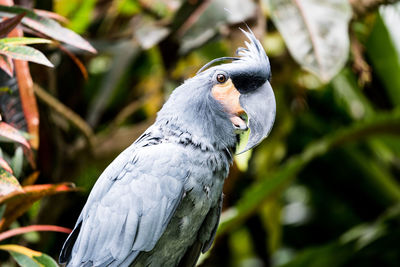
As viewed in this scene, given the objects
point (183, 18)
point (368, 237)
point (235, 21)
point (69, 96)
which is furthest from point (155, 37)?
point (368, 237)

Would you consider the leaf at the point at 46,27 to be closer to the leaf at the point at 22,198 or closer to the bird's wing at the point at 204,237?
the leaf at the point at 22,198

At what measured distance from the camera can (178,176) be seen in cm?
124

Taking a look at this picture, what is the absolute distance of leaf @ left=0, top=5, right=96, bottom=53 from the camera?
131cm

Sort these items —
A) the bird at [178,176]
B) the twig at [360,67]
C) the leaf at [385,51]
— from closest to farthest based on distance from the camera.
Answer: the bird at [178,176] < the twig at [360,67] < the leaf at [385,51]

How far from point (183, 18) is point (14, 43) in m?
1.12

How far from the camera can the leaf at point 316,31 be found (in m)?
1.71

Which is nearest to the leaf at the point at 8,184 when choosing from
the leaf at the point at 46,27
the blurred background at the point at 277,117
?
the blurred background at the point at 277,117

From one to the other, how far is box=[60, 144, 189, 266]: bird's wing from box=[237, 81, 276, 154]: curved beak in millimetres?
200

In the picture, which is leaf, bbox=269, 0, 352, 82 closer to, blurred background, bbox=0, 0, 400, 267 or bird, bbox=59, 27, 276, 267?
blurred background, bbox=0, 0, 400, 267

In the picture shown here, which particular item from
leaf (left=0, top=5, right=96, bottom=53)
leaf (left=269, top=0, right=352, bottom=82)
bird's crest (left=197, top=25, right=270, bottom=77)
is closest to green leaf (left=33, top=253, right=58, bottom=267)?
leaf (left=0, top=5, right=96, bottom=53)

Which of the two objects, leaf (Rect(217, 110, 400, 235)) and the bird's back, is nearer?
the bird's back

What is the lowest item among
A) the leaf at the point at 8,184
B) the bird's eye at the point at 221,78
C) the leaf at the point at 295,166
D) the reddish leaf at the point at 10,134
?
the leaf at the point at 295,166

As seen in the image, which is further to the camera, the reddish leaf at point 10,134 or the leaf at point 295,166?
the leaf at point 295,166

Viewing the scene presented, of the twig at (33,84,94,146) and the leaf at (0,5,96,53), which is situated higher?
the leaf at (0,5,96,53)
